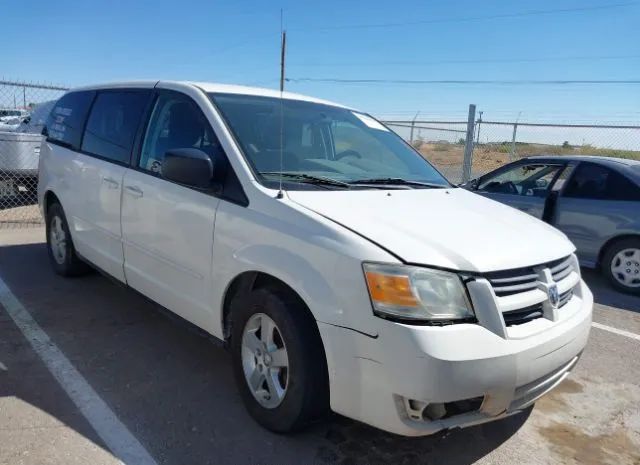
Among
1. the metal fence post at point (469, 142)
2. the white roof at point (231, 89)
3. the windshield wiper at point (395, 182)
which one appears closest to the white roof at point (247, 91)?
the white roof at point (231, 89)

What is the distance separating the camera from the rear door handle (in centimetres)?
396

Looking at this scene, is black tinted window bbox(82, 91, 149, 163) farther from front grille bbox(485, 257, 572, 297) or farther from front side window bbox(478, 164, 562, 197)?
front side window bbox(478, 164, 562, 197)

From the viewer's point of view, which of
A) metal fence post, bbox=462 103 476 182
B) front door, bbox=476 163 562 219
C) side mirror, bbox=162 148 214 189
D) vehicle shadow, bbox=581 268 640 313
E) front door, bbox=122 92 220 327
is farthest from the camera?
metal fence post, bbox=462 103 476 182

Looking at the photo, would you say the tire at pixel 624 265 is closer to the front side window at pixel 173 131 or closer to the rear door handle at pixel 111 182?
the front side window at pixel 173 131

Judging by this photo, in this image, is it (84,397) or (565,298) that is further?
(84,397)

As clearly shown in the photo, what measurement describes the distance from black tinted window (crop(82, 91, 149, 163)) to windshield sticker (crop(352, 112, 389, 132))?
1644 mm

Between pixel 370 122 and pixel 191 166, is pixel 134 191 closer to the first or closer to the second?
pixel 191 166

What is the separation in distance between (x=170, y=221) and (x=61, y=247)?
246 centimetres

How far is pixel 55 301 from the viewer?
4691mm

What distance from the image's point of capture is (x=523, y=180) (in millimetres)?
7102

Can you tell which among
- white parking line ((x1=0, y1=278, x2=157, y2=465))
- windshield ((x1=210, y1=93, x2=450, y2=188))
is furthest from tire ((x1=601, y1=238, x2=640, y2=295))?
white parking line ((x1=0, y1=278, x2=157, y2=465))

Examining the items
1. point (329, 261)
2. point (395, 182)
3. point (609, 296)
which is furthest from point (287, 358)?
point (609, 296)

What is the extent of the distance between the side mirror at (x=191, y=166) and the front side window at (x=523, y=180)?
5.10 meters

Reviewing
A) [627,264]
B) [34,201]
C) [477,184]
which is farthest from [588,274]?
[34,201]
